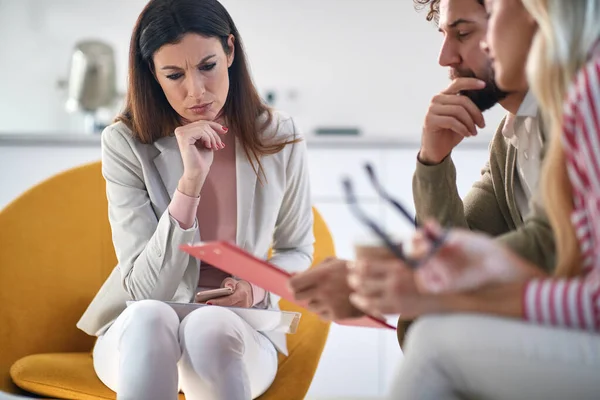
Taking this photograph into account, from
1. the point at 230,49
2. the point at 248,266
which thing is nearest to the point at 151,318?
the point at 248,266

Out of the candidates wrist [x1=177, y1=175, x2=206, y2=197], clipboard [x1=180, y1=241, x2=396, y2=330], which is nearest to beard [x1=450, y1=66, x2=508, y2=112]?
clipboard [x1=180, y1=241, x2=396, y2=330]

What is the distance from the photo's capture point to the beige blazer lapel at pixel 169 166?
178 centimetres

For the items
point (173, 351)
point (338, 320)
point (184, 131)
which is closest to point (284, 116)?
point (184, 131)

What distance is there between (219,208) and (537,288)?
3.43 ft

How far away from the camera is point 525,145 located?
1.38m

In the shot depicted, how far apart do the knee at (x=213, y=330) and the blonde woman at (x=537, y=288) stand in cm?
59

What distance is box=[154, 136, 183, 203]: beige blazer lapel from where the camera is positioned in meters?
1.78

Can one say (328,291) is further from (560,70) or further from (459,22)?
(459,22)

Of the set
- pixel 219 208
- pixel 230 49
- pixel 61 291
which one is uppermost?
pixel 230 49

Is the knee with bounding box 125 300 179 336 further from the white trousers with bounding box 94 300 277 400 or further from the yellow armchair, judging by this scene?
the yellow armchair

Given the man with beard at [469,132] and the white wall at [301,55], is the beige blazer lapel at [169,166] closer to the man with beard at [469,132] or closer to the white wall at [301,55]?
the man with beard at [469,132]

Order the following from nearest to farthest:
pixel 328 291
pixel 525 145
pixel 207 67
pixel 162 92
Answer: pixel 328 291
pixel 525 145
pixel 207 67
pixel 162 92

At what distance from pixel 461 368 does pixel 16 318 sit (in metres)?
1.25

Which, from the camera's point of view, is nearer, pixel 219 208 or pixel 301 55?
pixel 219 208
